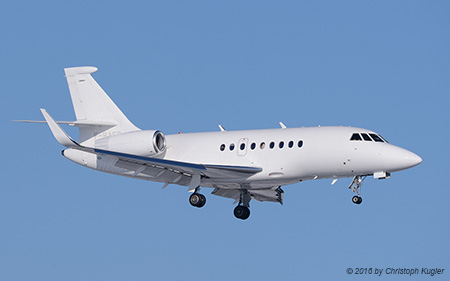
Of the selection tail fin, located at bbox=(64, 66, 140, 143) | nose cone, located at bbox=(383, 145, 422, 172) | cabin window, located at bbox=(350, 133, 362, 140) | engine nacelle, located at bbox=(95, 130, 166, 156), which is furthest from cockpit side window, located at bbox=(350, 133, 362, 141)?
tail fin, located at bbox=(64, 66, 140, 143)

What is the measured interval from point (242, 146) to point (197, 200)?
2.85 m

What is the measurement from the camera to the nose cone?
32.5 meters

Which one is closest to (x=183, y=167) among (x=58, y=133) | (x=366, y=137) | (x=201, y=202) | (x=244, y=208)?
Answer: (x=201, y=202)

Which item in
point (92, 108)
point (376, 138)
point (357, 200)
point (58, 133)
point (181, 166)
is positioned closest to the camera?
point (58, 133)

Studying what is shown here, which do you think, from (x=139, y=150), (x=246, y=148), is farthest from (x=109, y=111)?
(x=246, y=148)

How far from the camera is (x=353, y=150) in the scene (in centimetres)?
3303

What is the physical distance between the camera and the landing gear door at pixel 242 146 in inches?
1374

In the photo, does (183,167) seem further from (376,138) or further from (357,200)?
(376,138)

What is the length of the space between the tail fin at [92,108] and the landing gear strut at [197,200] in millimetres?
5221

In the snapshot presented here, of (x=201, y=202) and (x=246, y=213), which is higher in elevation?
(x=201, y=202)

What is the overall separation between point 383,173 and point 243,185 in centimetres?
608

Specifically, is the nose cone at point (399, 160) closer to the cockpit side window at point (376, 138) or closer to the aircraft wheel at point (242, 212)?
the cockpit side window at point (376, 138)

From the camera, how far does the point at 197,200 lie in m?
34.9

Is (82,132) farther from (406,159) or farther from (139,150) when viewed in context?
(406,159)
